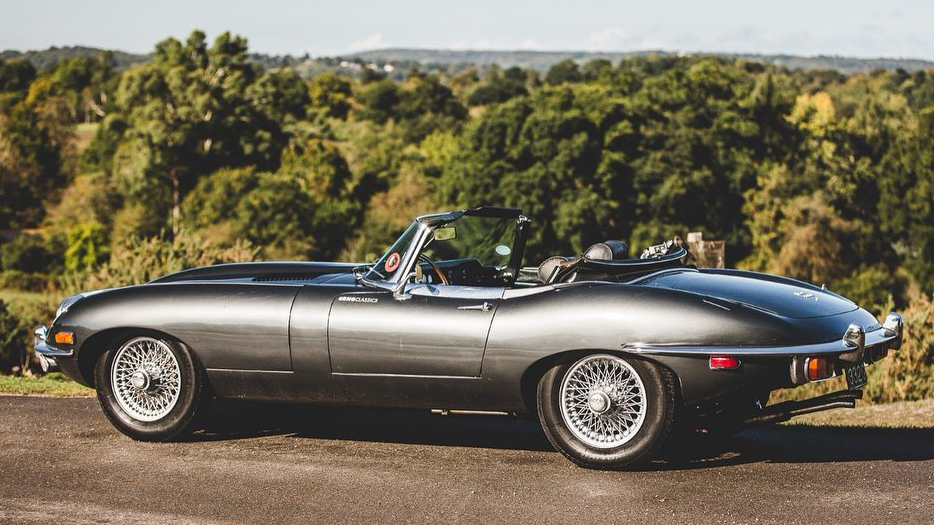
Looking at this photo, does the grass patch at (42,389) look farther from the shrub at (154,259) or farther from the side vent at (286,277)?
the shrub at (154,259)

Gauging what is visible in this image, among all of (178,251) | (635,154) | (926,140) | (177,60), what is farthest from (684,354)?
(177,60)

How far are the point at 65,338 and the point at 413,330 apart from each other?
2297mm

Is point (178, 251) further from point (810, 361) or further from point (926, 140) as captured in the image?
point (926, 140)

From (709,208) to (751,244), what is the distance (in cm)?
261

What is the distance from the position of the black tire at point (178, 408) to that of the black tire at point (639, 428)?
2.08 metres

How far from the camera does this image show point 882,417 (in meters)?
8.55

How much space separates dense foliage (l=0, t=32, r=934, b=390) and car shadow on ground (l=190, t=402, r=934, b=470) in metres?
32.7

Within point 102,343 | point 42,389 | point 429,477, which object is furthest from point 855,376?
point 42,389

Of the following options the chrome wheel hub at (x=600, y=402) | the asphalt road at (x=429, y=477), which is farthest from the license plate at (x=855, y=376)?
the chrome wheel hub at (x=600, y=402)

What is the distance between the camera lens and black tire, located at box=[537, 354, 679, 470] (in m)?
5.75

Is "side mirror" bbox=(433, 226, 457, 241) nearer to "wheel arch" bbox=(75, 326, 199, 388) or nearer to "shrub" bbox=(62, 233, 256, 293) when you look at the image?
"wheel arch" bbox=(75, 326, 199, 388)

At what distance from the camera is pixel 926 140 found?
53750 millimetres

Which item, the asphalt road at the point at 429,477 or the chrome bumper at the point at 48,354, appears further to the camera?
the chrome bumper at the point at 48,354

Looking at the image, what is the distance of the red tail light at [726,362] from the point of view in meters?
5.62
